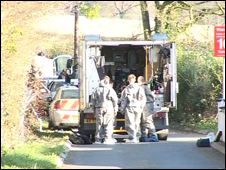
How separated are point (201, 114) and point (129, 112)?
7669 mm

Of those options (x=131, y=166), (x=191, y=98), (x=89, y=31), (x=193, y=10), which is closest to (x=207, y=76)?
(x=191, y=98)

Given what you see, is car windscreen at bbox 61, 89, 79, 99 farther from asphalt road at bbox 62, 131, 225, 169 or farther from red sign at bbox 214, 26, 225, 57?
red sign at bbox 214, 26, 225, 57

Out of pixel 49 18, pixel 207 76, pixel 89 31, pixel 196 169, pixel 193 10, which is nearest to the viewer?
pixel 196 169

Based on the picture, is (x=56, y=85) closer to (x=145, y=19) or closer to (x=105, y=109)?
(x=145, y=19)

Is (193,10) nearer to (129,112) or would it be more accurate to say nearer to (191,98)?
(191,98)

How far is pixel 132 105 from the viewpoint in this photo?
17609 mm

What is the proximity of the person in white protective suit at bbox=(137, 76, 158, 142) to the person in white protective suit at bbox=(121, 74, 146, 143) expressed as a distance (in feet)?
1.03

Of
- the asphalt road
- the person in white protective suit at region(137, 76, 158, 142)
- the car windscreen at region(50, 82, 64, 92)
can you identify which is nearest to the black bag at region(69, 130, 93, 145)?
the asphalt road

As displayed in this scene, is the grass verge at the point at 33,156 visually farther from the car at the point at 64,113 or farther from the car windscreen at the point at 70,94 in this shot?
the car windscreen at the point at 70,94

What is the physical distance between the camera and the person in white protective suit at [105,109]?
1748cm

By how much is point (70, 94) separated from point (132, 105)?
14.9 ft

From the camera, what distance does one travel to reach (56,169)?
1127 centimetres

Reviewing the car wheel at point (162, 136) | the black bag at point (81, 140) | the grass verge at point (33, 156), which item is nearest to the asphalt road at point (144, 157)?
the grass verge at point (33, 156)

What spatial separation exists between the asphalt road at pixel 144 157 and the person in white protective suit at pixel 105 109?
823 millimetres
